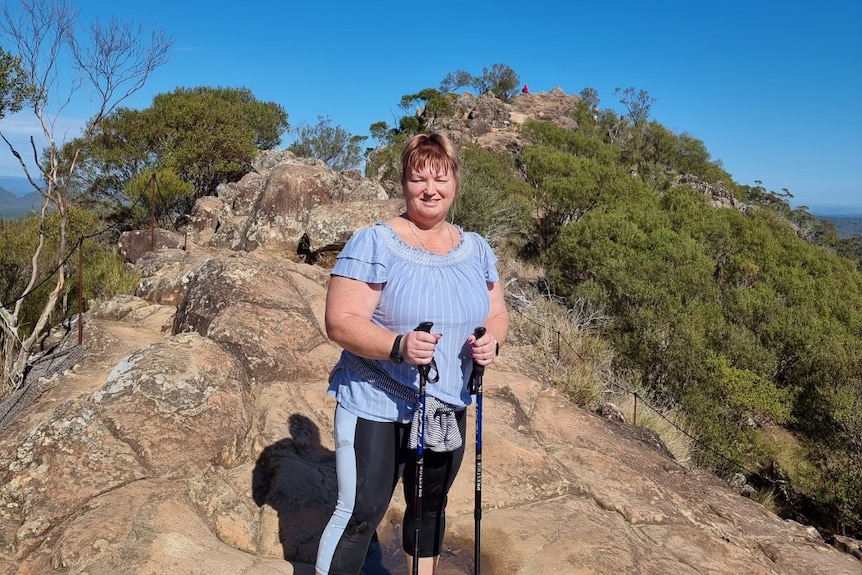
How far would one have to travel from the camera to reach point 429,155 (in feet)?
6.21

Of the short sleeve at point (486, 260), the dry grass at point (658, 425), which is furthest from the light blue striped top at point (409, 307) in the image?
the dry grass at point (658, 425)

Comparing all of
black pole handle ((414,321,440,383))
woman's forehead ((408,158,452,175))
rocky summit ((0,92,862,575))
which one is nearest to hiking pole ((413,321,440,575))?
black pole handle ((414,321,440,383))

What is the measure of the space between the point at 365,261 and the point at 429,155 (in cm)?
41

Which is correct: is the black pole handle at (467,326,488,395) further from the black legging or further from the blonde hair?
the blonde hair

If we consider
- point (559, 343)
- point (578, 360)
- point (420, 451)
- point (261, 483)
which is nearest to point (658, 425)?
point (578, 360)

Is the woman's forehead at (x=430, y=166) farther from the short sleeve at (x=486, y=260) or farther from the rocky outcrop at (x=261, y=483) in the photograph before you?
the rocky outcrop at (x=261, y=483)

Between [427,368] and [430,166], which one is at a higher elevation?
[430,166]

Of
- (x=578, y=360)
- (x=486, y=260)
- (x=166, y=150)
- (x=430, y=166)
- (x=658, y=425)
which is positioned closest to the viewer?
(x=430, y=166)

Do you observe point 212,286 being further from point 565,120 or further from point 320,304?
point 565,120

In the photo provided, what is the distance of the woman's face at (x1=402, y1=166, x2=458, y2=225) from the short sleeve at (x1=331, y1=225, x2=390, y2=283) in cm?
19

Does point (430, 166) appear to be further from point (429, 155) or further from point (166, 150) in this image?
point (166, 150)

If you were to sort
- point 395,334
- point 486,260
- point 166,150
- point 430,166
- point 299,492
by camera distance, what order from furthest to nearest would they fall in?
point 166,150
point 299,492
point 486,260
point 430,166
point 395,334

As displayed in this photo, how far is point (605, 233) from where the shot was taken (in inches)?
571

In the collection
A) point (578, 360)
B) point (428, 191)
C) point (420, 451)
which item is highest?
point (428, 191)
